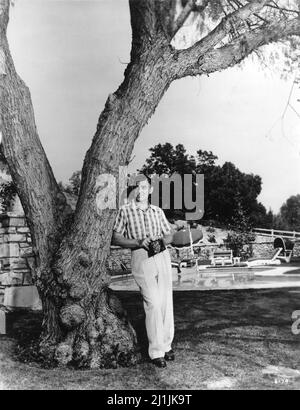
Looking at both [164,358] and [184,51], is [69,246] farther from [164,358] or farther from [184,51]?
[184,51]

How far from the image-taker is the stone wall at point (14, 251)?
8.66 metres

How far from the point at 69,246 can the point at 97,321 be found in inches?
32.5

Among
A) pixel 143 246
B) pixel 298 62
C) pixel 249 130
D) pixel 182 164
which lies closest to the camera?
pixel 143 246

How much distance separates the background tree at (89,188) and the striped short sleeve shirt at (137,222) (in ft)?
0.53

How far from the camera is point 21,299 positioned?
8508mm

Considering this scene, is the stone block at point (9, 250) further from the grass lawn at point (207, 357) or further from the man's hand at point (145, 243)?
the man's hand at point (145, 243)

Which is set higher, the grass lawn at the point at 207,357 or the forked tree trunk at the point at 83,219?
the forked tree trunk at the point at 83,219

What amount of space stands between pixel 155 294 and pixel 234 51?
9.04ft

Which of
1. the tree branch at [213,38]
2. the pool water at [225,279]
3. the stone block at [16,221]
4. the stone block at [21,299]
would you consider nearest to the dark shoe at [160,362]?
the tree branch at [213,38]

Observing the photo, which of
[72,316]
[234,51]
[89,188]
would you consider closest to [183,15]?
[234,51]

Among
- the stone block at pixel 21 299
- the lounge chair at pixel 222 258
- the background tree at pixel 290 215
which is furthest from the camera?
the background tree at pixel 290 215

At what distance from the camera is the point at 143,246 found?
16.4 feet

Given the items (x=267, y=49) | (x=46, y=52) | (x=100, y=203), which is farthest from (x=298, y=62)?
(x=100, y=203)

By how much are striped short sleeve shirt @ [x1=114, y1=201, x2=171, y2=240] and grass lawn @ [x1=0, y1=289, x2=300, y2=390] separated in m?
1.32
